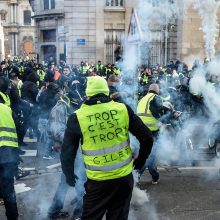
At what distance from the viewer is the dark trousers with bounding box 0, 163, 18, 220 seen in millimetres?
4968

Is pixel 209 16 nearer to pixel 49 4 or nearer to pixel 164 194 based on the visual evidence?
pixel 164 194

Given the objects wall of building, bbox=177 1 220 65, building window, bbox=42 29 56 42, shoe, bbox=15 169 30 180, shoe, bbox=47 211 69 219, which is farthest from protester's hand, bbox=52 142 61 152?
building window, bbox=42 29 56 42

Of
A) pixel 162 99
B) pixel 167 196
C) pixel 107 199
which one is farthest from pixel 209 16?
pixel 107 199

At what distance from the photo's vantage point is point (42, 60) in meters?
30.5

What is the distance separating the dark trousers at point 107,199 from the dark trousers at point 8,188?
4.60 feet

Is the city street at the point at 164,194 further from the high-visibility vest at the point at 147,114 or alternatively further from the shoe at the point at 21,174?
the high-visibility vest at the point at 147,114

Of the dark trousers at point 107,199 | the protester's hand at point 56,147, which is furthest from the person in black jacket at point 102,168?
the protester's hand at point 56,147

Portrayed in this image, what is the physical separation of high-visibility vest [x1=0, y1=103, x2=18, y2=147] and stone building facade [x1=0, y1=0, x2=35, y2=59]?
72.1 metres

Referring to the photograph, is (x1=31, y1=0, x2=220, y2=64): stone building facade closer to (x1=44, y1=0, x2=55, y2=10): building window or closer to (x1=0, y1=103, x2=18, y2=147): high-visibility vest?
(x1=44, y1=0, x2=55, y2=10): building window

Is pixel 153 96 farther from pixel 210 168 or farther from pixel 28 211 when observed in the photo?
pixel 28 211

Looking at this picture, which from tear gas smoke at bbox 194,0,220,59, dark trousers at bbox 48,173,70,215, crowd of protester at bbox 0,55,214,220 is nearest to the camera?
dark trousers at bbox 48,173,70,215

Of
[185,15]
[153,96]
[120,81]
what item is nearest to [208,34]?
[185,15]

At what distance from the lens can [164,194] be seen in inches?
257

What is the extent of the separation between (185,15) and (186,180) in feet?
40.5
